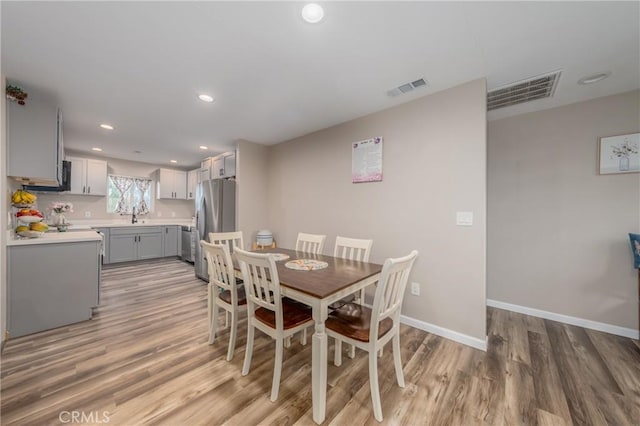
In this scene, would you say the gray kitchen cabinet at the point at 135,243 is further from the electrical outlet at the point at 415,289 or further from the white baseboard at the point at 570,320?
the white baseboard at the point at 570,320

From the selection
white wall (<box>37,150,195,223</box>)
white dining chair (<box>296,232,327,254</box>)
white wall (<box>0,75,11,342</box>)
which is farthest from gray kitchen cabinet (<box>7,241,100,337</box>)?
white wall (<box>37,150,195,223</box>)

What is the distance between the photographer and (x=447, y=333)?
90.0 inches

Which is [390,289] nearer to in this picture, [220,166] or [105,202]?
[220,166]

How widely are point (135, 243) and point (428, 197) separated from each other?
584cm

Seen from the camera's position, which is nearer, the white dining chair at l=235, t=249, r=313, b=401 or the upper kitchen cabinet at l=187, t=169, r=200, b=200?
the white dining chair at l=235, t=249, r=313, b=401

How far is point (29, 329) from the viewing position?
226 cm

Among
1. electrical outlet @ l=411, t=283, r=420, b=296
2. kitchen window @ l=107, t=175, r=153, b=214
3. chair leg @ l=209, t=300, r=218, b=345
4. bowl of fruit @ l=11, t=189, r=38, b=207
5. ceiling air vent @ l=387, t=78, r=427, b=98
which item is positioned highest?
ceiling air vent @ l=387, t=78, r=427, b=98

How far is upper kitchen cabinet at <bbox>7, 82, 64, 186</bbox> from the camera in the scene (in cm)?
223

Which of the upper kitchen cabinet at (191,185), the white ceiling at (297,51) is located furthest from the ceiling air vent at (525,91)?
the upper kitchen cabinet at (191,185)

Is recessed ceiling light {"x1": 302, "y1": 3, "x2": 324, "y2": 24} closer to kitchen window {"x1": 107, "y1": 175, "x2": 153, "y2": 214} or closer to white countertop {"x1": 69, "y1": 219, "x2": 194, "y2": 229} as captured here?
white countertop {"x1": 69, "y1": 219, "x2": 194, "y2": 229}

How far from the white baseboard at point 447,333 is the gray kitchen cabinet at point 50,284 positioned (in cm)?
354

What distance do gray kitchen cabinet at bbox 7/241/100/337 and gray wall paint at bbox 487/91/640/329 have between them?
15.8ft

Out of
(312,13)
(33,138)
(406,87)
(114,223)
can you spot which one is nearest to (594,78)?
(406,87)

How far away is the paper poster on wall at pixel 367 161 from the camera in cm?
279
